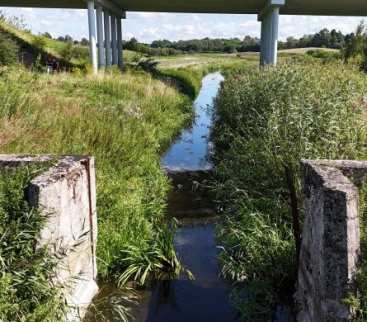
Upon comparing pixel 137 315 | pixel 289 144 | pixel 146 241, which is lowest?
pixel 137 315

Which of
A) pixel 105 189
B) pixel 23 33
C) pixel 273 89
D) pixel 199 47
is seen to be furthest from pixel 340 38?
pixel 105 189

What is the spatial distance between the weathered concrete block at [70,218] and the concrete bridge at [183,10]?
55.3 feet

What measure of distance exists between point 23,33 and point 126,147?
2790 centimetres

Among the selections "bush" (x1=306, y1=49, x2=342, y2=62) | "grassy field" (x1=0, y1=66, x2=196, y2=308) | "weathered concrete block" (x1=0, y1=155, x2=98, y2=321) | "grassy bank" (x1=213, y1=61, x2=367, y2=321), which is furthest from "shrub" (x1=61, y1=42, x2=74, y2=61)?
"weathered concrete block" (x1=0, y1=155, x2=98, y2=321)

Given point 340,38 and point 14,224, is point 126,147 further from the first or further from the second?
point 340,38

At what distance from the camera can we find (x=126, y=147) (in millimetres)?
7344

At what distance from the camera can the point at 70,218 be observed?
155 inches

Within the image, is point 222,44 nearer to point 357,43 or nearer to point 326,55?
point 326,55

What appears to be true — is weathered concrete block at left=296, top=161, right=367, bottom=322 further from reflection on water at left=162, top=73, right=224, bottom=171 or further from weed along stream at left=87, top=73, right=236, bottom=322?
reflection on water at left=162, top=73, right=224, bottom=171

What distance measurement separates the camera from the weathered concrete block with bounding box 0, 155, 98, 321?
350 centimetres

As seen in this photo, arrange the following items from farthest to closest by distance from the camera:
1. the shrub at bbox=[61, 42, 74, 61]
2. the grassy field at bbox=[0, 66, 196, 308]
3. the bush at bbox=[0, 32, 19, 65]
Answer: the shrub at bbox=[61, 42, 74, 61], the bush at bbox=[0, 32, 19, 65], the grassy field at bbox=[0, 66, 196, 308]

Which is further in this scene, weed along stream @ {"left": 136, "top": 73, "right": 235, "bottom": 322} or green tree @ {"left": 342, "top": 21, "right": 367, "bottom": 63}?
green tree @ {"left": 342, "top": 21, "right": 367, "bottom": 63}

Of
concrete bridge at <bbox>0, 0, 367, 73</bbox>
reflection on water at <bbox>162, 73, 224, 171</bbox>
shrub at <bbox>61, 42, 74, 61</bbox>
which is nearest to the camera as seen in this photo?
reflection on water at <bbox>162, 73, 224, 171</bbox>

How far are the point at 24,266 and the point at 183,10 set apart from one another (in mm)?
26350
